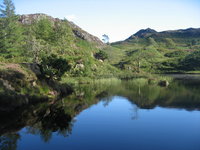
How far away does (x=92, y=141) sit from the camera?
79.7 feet

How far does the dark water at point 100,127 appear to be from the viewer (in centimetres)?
2320

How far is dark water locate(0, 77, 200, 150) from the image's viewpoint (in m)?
23.2

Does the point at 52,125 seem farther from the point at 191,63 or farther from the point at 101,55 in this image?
the point at 191,63

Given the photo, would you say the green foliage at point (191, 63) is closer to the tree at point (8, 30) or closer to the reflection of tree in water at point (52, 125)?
the tree at point (8, 30)

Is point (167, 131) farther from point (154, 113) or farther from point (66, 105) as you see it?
point (66, 105)

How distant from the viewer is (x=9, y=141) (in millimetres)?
23547

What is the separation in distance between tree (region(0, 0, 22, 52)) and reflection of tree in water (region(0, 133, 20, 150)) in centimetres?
6561

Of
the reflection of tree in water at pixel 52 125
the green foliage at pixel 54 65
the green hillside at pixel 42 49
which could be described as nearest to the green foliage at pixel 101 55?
the green hillside at pixel 42 49

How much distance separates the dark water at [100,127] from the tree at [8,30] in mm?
51622

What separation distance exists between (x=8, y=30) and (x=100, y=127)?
7484 cm

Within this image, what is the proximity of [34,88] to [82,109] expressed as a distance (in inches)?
545

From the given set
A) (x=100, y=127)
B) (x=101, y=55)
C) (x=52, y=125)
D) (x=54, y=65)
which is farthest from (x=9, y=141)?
(x=101, y=55)

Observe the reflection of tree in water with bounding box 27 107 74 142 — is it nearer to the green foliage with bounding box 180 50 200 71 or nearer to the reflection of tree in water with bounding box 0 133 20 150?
the reflection of tree in water with bounding box 0 133 20 150

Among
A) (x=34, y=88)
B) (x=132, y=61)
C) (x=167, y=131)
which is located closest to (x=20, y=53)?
(x=34, y=88)
